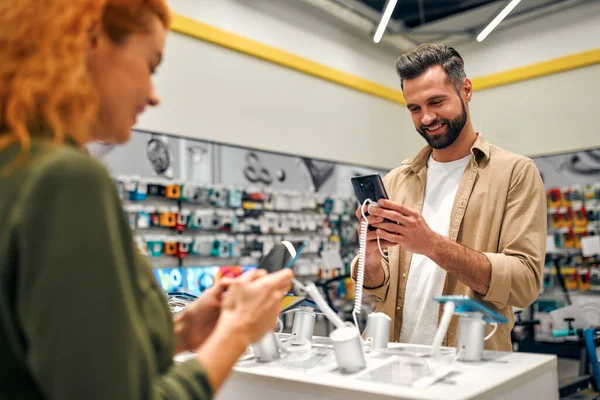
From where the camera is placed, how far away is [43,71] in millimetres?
647

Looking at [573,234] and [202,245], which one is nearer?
[202,245]

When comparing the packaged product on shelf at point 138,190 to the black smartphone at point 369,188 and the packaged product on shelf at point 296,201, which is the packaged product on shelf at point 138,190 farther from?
the black smartphone at point 369,188

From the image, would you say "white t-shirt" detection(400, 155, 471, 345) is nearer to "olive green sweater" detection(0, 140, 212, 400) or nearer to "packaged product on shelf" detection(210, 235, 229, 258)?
"olive green sweater" detection(0, 140, 212, 400)

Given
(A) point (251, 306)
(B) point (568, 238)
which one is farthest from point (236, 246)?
(A) point (251, 306)

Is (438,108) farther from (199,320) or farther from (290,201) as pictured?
(290,201)

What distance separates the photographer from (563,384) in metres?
3.47

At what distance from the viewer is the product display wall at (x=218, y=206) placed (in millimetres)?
4035

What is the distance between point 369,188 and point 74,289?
4.00ft

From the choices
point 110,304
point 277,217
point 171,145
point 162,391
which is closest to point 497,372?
point 162,391

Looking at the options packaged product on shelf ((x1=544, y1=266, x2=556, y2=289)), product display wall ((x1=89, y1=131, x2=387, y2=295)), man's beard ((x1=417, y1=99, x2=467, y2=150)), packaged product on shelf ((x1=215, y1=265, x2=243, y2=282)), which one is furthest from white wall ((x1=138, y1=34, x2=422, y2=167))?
man's beard ((x1=417, y1=99, x2=467, y2=150))

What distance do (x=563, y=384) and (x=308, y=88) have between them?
359 centimetres

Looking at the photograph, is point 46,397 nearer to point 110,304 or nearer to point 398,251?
point 110,304

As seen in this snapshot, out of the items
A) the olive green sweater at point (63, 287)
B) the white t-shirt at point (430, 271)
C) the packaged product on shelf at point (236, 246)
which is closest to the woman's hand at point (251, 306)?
the olive green sweater at point (63, 287)

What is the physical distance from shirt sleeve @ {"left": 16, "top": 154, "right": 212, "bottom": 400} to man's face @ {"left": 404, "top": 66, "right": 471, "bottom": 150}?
5.68 ft
